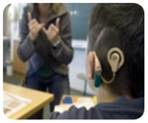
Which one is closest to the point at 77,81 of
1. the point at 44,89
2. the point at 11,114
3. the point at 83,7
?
the point at 83,7

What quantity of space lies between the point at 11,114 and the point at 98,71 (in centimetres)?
50

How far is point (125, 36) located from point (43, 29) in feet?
2.20

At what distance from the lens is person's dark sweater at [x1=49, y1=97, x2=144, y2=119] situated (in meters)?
0.53

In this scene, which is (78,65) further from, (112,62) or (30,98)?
(112,62)

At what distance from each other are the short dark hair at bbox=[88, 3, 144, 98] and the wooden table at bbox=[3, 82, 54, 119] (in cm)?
49

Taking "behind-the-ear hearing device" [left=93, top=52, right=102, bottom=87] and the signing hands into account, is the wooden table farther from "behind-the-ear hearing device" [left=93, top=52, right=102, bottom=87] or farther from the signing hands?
"behind-the-ear hearing device" [left=93, top=52, right=102, bottom=87]

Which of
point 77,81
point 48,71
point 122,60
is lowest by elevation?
point 77,81

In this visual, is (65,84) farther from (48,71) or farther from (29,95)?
(29,95)

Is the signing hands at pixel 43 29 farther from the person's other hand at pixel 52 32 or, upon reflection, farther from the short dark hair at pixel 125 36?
the short dark hair at pixel 125 36

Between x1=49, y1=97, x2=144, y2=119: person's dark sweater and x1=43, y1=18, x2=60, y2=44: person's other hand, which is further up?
x1=43, y1=18, x2=60, y2=44: person's other hand

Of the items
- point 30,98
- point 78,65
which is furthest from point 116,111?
point 78,65

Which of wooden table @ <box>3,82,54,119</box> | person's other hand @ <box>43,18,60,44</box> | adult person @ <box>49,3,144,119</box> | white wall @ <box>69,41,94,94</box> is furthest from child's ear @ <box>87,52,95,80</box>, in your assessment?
white wall @ <box>69,41,94,94</box>

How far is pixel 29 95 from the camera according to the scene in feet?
3.64

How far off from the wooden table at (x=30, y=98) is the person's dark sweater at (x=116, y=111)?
0.42 metres
